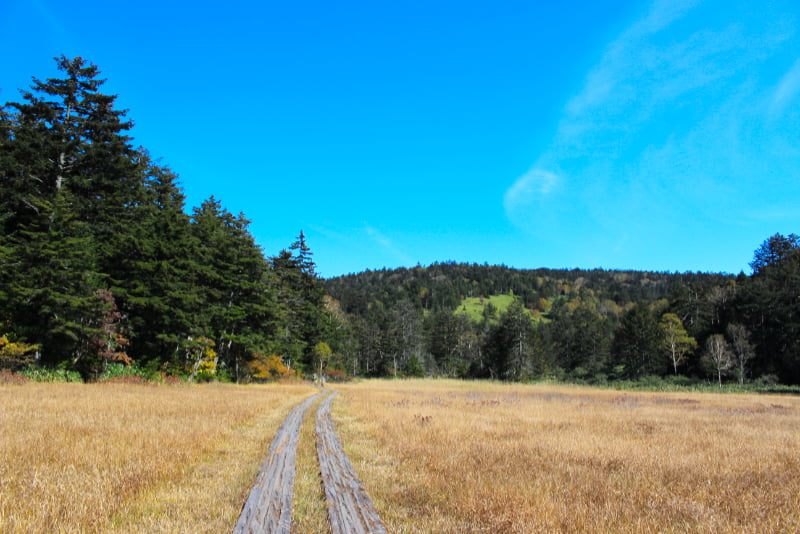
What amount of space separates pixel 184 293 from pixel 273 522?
89.9ft

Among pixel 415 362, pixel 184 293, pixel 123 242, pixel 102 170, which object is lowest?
pixel 415 362

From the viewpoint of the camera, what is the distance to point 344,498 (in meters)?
6.33

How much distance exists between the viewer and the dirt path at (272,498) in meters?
5.22

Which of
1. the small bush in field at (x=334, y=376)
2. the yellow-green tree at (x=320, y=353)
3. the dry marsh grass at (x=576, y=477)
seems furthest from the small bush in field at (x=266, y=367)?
the dry marsh grass at (x=576, y=477)

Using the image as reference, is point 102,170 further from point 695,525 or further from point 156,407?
point 695,525

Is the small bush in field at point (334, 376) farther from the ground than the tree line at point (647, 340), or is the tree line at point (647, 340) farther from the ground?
the tree line at point (647, 340)

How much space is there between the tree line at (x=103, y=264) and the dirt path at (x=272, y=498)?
66.0ft

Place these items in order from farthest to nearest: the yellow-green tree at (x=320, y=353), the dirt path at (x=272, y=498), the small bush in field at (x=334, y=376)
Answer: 1. the small bush in field at (x=334, y=376)
2. the yellow-green tree at (x=320, y=353)
3. the dirt path at (x=272, y=498)

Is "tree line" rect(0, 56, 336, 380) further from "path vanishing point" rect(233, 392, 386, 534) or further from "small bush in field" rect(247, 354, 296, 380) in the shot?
"path vanishing point" rect(233, 392, 386, 534)

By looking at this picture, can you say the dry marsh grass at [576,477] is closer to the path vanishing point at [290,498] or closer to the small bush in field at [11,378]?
the path vanishing point at [290,498]

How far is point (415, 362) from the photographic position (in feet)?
265

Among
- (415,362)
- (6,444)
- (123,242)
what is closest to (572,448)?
(6,444)

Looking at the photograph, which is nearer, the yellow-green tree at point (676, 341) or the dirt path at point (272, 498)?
the dirt path at point (272, 498)

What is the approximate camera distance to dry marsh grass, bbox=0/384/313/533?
17.4ft
